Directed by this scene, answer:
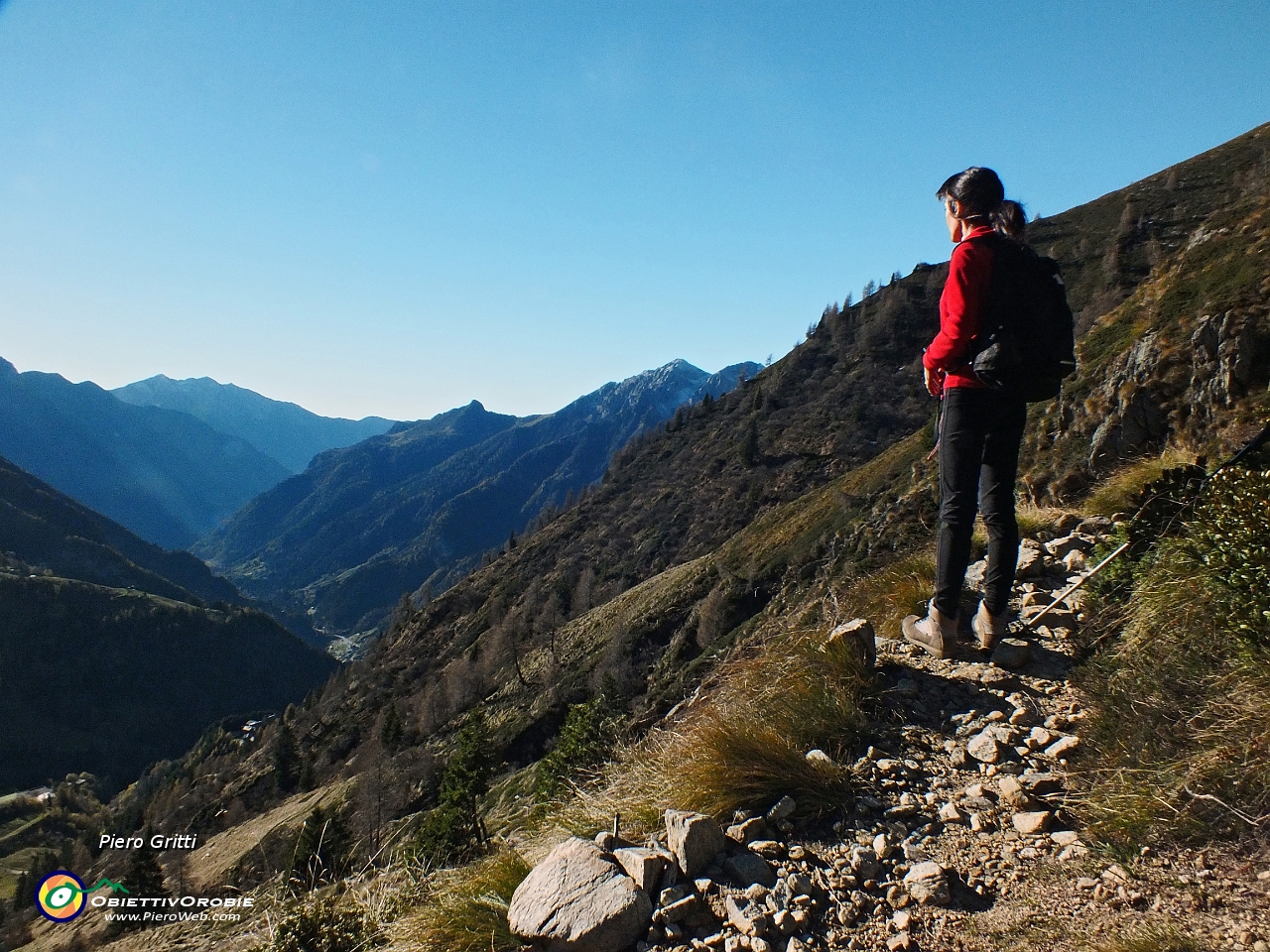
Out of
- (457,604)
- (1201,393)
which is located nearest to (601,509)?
(457,604)

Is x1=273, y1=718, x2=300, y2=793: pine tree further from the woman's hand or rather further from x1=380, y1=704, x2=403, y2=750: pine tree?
the woman's hand

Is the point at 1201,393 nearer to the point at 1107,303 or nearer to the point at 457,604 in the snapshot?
the point at 1107,303

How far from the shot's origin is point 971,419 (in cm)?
419

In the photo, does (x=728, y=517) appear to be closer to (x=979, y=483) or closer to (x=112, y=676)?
(x=979, y=483)

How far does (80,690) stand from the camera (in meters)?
167

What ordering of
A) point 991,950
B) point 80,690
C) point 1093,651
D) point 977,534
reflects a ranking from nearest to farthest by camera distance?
point 991,950 → point 1093,651 → point 977,534 → point 80,690

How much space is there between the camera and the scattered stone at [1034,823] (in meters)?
3.18

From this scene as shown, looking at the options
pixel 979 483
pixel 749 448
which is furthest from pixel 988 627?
pixel 749 448

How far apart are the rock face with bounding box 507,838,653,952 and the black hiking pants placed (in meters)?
2.76

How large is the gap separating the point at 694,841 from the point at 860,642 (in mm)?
1990

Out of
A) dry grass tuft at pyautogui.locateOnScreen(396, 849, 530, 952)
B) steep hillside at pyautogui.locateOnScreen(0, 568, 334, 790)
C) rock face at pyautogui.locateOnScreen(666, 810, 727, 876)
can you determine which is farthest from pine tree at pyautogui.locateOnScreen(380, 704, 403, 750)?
steep hillside at pyautogui.locateOnScreen(0, 568, 334, 790)

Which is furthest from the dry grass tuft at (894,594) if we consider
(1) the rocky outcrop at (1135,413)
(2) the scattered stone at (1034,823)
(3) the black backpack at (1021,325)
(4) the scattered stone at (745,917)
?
(1) the rocky outcrop at (1135,413)

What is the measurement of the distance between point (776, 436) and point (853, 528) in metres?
58.6

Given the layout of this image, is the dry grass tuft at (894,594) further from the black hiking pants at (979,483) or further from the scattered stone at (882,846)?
the scattered stone at (882,846)
